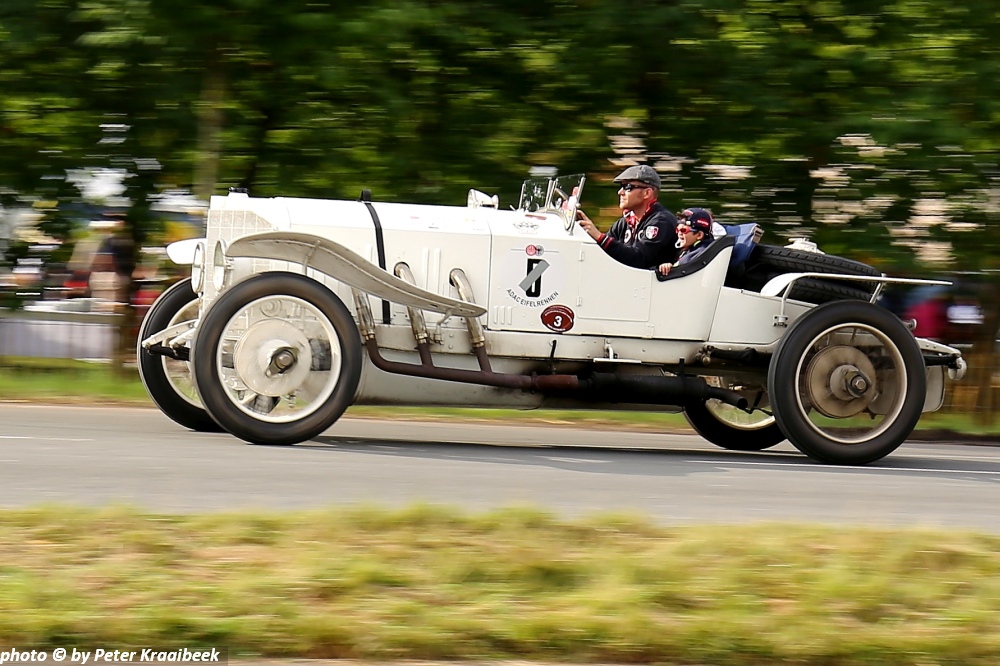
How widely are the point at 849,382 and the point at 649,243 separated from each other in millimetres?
1526

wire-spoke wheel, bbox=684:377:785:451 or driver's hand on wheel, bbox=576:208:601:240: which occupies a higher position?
driver's hand on wheel, bbox=576:208:601:240

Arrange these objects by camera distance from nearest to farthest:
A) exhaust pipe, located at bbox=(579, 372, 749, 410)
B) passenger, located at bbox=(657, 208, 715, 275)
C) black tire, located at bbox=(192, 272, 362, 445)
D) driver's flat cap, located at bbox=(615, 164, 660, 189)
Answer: black tire, located at bbox=(192, 272, 362, 445), exhaust pipe, located at bbox=(579, 372, 749, 410), passenger, located at bbox=(657, 208, 715, 275), driver's flat cap, located at bbox=(615, 164, 660, 189)

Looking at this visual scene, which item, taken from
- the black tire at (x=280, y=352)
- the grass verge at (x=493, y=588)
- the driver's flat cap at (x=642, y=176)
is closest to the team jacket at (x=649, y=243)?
the driver's flat cap at (x=642, y=176)

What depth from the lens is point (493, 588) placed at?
457 centimetres

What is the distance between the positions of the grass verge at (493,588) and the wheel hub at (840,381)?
3.11 m

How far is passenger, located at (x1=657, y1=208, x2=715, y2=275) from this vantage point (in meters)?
9.12

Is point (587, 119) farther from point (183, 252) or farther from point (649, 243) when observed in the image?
point (183, 252)

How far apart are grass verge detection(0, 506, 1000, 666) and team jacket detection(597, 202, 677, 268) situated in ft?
11.1

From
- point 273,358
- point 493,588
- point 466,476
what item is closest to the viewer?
point 493,588

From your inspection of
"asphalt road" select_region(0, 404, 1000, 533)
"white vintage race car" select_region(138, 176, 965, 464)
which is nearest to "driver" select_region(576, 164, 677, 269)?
"white vintage race car" select_region(138, 176, 965, 464)

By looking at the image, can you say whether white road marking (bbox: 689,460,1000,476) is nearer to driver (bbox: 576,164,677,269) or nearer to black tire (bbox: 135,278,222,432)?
driver (bbox: 576,164,677,269)

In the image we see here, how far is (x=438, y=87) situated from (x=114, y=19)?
2.85m

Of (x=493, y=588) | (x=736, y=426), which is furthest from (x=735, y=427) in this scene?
(x=493, y=588)

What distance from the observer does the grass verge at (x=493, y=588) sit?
398cm
